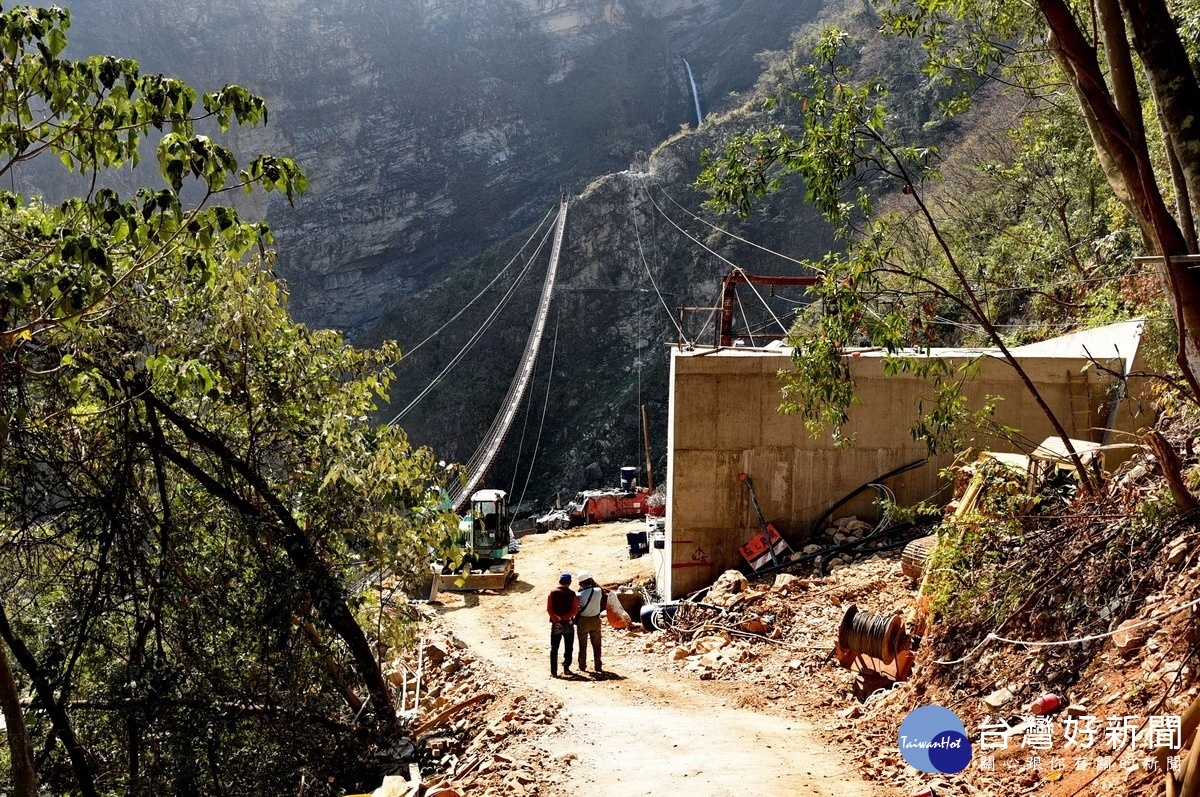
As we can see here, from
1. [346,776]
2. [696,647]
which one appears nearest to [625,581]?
[696,647]

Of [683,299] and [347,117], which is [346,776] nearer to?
[683,299]

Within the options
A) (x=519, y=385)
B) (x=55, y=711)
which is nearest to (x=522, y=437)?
(x=519, y=385)

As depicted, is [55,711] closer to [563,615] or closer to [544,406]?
[563,615]

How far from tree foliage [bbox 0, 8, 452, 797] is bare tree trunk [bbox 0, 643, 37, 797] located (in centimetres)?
106

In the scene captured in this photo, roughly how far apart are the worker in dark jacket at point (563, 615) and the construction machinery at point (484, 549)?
6.06 metres

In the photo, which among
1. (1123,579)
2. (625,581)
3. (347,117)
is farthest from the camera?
(347,117)

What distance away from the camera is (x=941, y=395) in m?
5.11

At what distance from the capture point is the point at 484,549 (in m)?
17.3

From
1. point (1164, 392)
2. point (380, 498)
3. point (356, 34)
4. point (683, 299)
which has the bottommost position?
point (380, 498)

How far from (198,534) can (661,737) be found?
3.54 meters

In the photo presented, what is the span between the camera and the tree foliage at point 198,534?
5.21 metres

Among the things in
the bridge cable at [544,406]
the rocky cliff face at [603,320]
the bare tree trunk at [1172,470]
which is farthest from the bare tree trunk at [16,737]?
the rocky cliff face at [603,320]

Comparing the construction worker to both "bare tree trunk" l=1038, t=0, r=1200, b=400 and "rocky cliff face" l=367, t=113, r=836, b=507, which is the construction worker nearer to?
"bare tree trunk" l=1038, t=0, r=1200, b=400

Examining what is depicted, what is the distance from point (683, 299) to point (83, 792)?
137 feet
